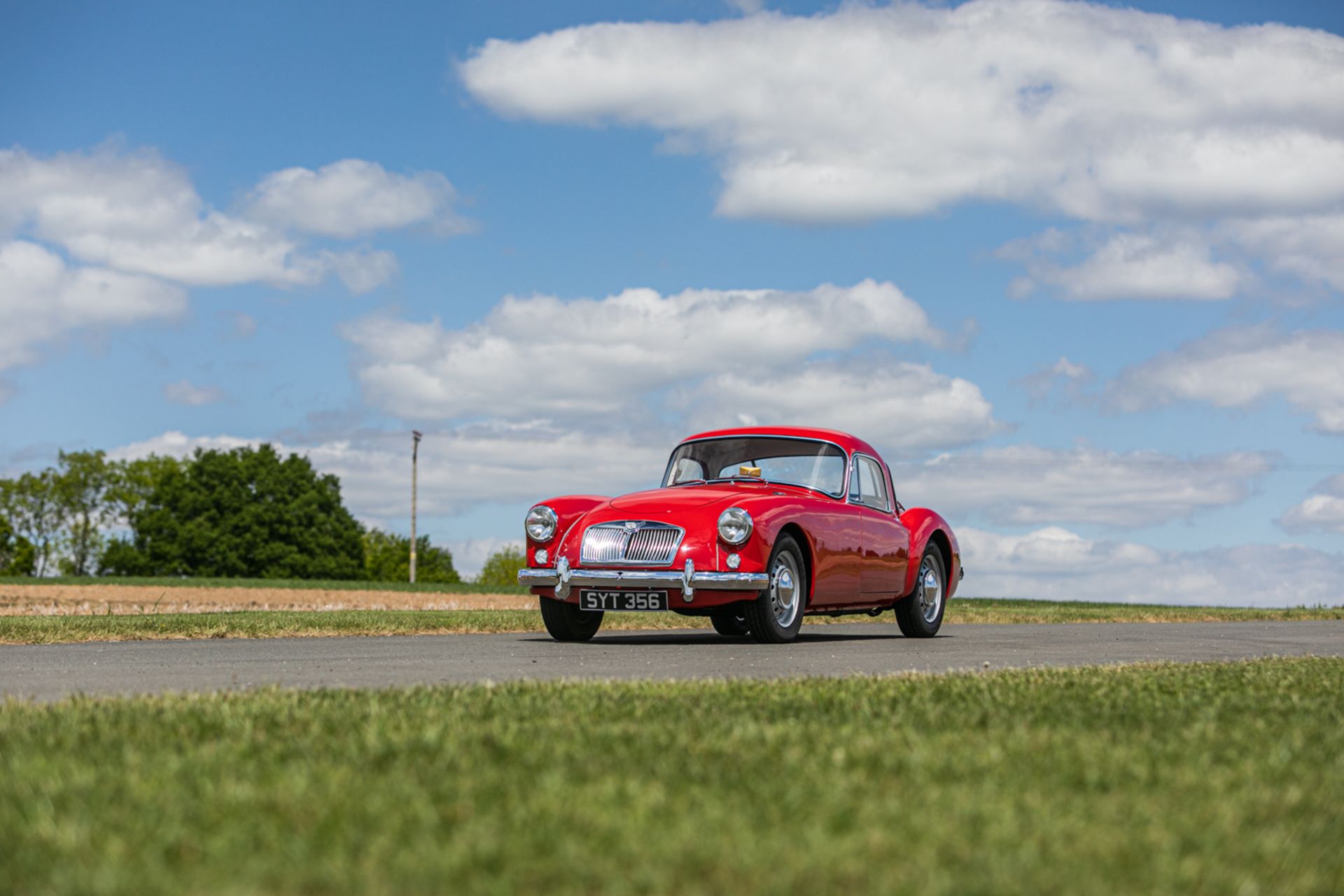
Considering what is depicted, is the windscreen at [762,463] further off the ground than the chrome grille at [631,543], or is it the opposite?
the windscreen at [762,463]

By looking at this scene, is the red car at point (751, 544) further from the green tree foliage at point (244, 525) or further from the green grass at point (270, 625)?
the green tree foliage at point (244, 525)

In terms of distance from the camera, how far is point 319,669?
28.4ft

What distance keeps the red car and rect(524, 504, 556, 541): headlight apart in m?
0.01

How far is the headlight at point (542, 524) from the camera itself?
494 inches

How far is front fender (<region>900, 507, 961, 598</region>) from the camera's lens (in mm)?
14391

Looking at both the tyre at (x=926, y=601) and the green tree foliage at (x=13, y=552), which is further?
the green tree foliage at (x=13, y=552)

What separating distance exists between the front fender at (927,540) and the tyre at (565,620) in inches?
131

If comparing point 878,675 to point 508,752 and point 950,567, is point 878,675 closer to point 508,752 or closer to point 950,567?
point 508,752

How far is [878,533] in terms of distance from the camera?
13711mm

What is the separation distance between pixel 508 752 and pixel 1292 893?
2.38 metres

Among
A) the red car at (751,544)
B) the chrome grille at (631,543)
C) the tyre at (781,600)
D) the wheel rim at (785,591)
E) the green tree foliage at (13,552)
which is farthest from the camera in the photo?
the green tree foliage at (13,552)

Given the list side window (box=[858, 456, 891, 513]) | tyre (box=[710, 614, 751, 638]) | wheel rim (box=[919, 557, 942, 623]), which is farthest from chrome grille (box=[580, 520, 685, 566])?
wheel rim (box=[919, 557, 942, 623])

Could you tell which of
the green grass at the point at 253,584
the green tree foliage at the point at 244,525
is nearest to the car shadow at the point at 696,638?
the green grass at the point at 253,584

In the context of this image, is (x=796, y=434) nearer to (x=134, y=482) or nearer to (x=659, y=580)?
(x=659, y=580)
